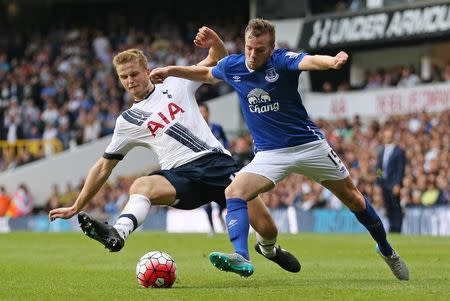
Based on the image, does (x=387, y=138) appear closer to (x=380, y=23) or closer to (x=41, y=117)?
(x=380, y=23)

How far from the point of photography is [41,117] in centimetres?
3481

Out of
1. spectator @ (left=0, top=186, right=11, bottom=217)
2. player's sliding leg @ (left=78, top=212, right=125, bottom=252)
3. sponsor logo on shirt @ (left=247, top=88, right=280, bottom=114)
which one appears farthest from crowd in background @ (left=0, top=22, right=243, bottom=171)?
player's sliding leg @ (left=78, top=212, right=125, bottom=252)

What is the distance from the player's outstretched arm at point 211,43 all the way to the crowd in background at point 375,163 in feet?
30.2

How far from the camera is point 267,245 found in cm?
1035

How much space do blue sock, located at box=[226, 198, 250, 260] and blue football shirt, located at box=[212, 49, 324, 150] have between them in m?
0.64

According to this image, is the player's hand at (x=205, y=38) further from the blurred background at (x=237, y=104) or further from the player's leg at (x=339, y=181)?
the blurred background at (x=237, y=104)

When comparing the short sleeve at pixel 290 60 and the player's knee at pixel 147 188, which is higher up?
the short sleeve at pixel 290 60

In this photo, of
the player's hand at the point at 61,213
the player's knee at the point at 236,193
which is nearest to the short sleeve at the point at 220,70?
the player's knee at the point at 236,193

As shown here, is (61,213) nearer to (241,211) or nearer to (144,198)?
(144,198)

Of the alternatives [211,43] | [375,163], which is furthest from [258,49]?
[375,163]

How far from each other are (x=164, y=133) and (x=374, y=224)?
83.5 inches

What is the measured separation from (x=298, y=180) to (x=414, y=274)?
15.1 meters

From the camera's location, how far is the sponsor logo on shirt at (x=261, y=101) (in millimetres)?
9508

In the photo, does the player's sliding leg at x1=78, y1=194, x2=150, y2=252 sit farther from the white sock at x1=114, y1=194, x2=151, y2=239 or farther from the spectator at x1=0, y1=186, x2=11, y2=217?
the spectator at x1=0, y1=186, x2=11, y2=217
